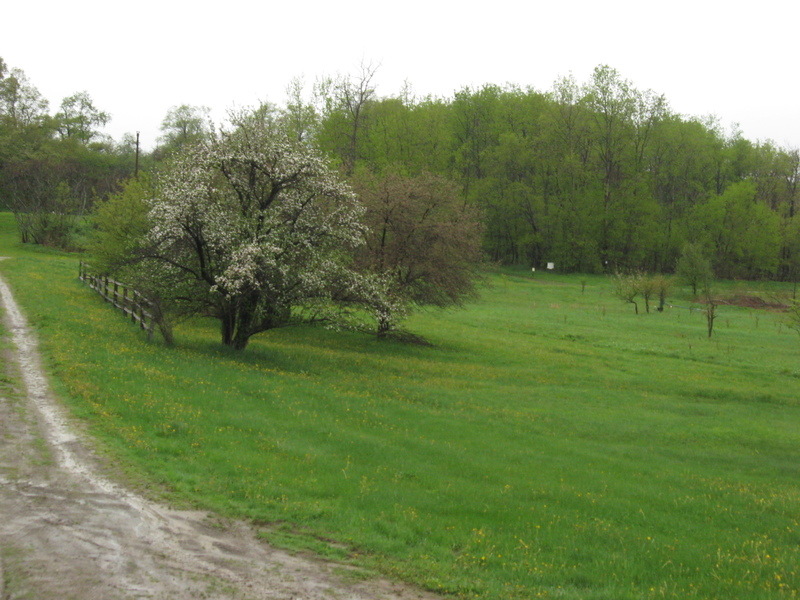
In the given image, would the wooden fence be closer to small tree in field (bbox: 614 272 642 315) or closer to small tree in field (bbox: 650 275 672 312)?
small tree in field (bbox: 614 272 642 315)

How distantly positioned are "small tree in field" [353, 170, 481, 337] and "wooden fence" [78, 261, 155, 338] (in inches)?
427

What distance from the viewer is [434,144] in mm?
80312

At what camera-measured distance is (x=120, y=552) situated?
7.89 metres

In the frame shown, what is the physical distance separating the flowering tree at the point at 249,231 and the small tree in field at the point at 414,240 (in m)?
7.71

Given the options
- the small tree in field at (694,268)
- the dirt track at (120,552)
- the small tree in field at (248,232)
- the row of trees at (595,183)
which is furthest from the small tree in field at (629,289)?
the dirt track at (120,552)

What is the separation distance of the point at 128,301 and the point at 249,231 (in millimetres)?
8099

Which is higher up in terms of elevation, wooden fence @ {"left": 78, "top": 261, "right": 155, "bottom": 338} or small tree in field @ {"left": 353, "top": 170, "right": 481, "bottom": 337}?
small tree in field @ {"left": 353, "top": 170, "right": 481, "bottom": 337}

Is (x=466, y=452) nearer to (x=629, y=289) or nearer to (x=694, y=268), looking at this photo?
(x=629, y=289)

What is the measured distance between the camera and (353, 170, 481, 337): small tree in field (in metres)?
33.6

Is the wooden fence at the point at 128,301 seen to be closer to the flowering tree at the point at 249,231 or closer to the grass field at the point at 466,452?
the grass field at the point at 466,452

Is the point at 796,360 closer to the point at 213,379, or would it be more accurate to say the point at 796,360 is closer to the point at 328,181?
the point at 328,181

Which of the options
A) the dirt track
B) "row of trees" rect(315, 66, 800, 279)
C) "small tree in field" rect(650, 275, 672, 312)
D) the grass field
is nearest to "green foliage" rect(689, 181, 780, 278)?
"row of trees" rect(315, 66, 800, 279)

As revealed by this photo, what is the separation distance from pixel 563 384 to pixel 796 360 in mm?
17606

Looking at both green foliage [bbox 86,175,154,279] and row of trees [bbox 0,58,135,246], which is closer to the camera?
green foliage [bbox 86,175,154,279]
